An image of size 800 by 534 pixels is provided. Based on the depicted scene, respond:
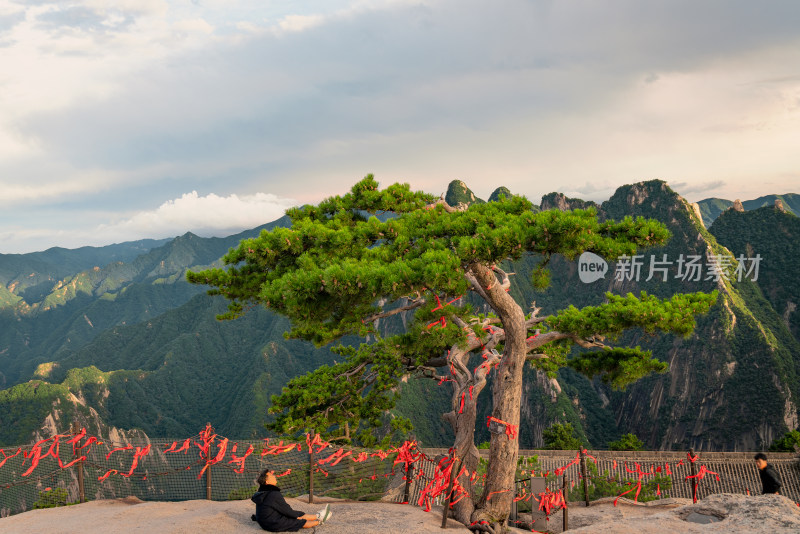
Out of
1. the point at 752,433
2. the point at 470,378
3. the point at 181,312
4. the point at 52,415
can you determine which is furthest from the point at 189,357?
the point at 470,378

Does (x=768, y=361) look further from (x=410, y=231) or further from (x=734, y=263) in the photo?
(x=410, y=231)

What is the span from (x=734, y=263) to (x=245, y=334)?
144490 mm

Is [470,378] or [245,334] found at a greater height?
[470,378]

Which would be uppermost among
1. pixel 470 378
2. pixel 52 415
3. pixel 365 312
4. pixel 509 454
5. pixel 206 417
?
pixel 365 312

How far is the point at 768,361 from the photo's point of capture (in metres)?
75.1

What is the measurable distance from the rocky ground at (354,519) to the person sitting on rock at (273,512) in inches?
9.8

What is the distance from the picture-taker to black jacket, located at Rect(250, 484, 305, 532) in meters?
6.92

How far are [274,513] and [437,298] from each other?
3999mm

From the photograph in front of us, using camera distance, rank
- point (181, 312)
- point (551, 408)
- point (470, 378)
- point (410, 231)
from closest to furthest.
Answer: point (410, 231)
point (470, 378)
point (551, 408)
point (181, 312)

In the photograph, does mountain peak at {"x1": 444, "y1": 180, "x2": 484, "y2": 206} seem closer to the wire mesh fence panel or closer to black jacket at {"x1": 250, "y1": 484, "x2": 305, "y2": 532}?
the wire mesh fence panel

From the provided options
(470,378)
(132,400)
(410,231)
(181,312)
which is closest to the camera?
(410,231)

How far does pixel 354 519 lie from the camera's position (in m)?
8.01

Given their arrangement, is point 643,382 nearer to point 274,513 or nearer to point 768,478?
point 768,478

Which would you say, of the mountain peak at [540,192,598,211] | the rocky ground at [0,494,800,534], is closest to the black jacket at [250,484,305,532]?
the rocky ground at [0,494,800,534]
